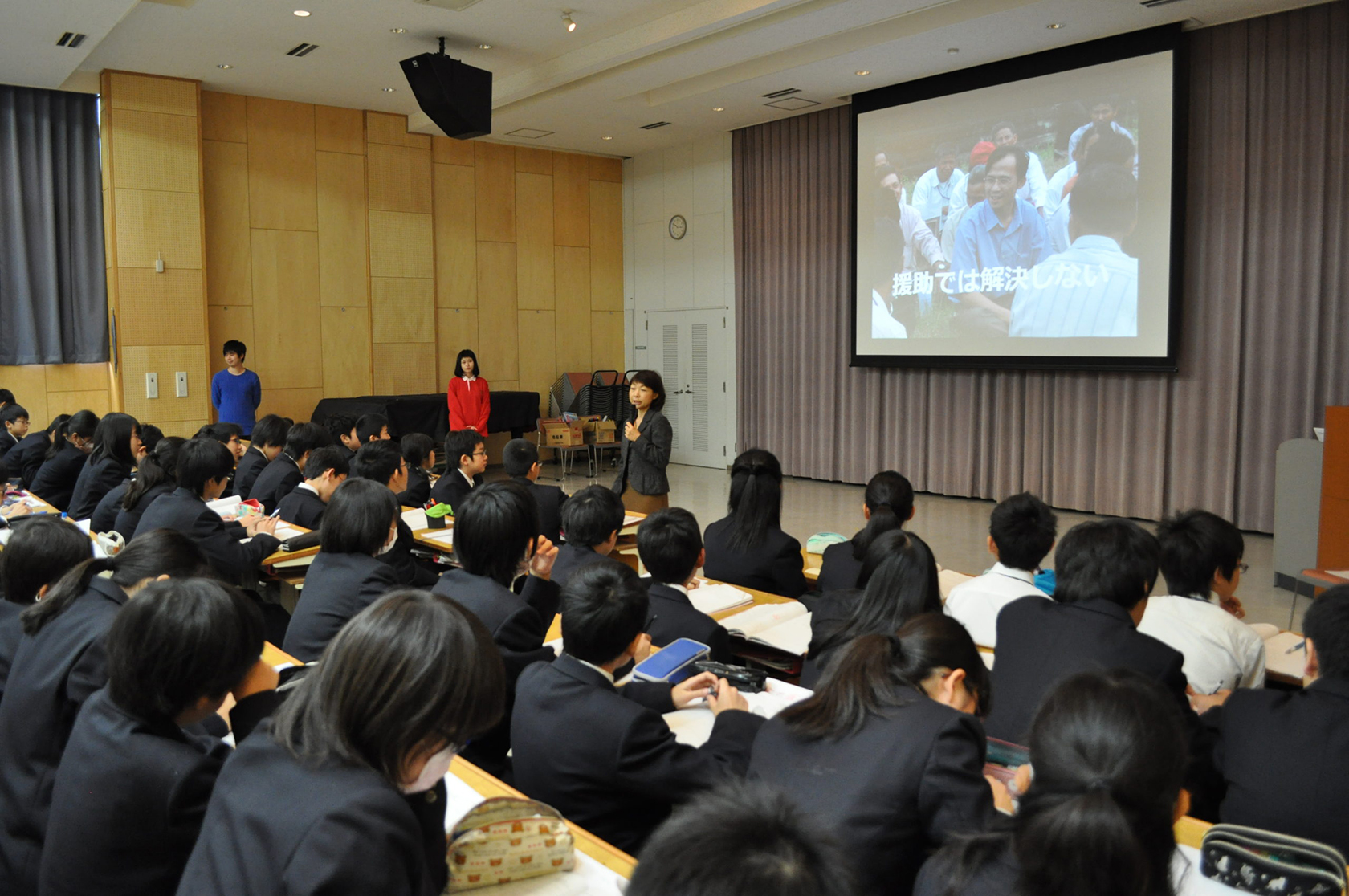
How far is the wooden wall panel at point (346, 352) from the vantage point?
10.0 metres

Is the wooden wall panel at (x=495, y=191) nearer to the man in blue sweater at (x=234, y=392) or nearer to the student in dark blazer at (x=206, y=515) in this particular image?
the man in blue sweater at (x=234, y=392)

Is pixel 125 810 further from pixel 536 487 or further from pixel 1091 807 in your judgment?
pixel 536 487

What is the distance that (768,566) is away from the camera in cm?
373

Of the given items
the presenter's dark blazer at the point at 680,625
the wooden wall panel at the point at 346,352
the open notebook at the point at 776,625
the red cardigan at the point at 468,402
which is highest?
the wooden wall panel at the point at 346,352

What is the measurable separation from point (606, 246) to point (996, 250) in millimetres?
5510

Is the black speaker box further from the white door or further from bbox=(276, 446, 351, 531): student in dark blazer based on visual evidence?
the white door

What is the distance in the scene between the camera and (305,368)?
9898 millimetres

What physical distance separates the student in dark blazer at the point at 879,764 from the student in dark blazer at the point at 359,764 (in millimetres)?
536

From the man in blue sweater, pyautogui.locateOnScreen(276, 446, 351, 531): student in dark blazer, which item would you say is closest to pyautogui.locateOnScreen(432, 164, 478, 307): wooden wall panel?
the man in blue sweater

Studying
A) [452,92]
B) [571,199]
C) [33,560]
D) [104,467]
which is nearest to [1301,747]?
[33,560]

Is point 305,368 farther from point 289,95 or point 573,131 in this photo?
point 573,131

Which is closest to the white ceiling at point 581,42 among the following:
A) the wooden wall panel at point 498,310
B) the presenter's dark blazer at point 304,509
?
the wooden wall panel at point 498,310

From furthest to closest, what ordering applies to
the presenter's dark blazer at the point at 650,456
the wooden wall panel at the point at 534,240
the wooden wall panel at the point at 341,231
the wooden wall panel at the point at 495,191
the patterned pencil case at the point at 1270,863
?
the wooden wall panel at the point at 534,240
the wooden wall panel at the point at 495,191
the wooden wall panel at the point at 341,231
the presenter's dark blazer at the point at 650,456
the patterned pencil case at the point at 1270,863

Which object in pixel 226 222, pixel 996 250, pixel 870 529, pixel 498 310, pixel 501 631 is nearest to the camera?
pixel 501 631
